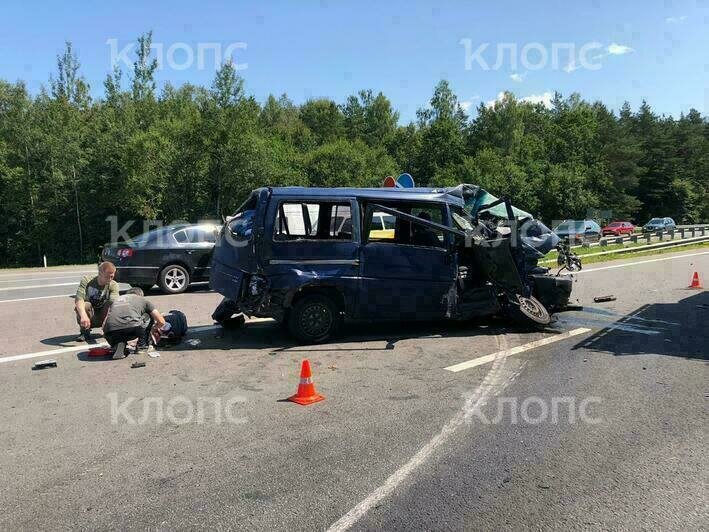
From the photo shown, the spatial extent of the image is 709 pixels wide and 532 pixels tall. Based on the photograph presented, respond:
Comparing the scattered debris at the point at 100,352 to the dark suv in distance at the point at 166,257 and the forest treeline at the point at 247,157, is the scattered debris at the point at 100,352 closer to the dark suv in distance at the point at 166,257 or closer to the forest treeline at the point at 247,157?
the dark suv in distance at the point at 166,257

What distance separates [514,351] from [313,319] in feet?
9.08

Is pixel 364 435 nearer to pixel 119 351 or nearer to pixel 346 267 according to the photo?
pixel 346 267

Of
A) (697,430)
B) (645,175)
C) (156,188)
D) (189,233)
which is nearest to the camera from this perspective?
(697,430)

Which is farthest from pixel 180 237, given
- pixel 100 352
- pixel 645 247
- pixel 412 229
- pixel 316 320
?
pixel 645 247

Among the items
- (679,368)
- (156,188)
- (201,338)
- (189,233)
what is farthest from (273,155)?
(679,368)

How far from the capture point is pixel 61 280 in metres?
18.0

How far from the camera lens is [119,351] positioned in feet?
23.3

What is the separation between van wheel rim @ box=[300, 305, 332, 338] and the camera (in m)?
7.68

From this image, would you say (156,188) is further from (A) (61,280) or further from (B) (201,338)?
(B) (201,338)

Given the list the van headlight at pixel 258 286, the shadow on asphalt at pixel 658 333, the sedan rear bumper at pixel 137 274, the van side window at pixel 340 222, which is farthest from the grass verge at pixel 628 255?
the van headlight at pixel 258 286

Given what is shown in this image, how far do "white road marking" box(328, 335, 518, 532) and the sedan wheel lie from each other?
8.64 meters

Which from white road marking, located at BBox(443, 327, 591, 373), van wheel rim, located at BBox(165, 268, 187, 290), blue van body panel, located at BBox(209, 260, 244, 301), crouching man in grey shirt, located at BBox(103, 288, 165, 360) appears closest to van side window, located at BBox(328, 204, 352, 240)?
blue van body panel, located at BBox(209, 260, 244, 301)

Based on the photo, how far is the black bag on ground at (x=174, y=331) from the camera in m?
7.75

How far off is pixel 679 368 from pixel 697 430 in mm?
2174
